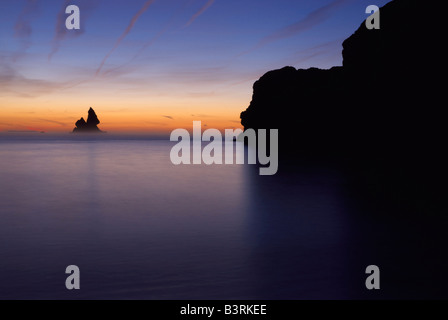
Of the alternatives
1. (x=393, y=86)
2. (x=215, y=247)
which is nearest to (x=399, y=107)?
(x=393, y=86)

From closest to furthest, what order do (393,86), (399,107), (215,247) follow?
(215,247) → (399,107) → (393,86)

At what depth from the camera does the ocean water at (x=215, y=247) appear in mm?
6621

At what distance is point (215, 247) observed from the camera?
9.34 metres

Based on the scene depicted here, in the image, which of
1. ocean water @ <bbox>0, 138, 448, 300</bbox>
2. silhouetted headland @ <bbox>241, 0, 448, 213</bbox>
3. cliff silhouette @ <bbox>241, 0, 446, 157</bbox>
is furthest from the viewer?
cliff silhouette @ <bbox>241, 0, 446, 157</bbox>

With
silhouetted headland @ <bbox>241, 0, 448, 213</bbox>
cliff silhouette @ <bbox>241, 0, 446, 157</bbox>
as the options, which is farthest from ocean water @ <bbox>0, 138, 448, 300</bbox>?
cliff silhouette @ <bbox>241, 0, 446, 157</bbox>

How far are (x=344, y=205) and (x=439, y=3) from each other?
72.4 feet

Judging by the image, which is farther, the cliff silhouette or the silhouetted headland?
the cliff silhouette

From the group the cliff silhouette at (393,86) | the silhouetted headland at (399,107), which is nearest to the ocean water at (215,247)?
the silhouetted headland at (399,107)

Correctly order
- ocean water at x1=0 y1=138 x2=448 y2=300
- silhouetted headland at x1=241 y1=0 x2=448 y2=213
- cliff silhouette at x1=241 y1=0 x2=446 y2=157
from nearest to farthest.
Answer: ocean water at x1=0 y1=138 x2=448 y2=300 → silhouetted headland at x1=241 y1=0 x2=448 y2=213 → cliff silhouette at x1=241 y1=0 x2=446 y2=157

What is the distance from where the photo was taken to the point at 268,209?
15211 mm

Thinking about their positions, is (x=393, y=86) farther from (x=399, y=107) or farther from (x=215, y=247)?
(x=215, y=247)

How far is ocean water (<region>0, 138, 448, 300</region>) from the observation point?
662 centimetres

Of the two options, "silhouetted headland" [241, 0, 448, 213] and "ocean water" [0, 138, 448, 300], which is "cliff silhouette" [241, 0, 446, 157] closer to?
"silhouetted headland" [241, 0, 448, 213]
